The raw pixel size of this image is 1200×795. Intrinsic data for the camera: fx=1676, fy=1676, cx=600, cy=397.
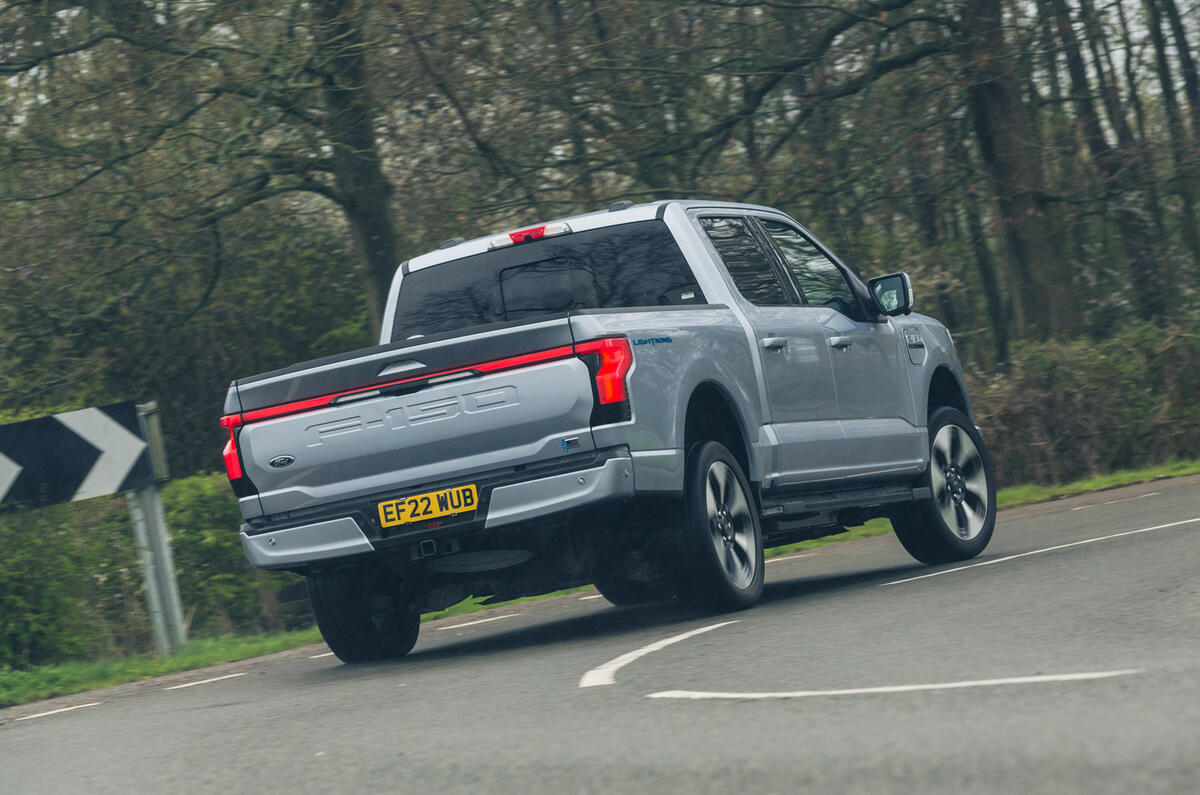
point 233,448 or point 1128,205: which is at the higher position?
point 1128,205

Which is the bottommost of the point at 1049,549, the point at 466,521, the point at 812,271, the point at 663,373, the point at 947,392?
the point at 1049,549

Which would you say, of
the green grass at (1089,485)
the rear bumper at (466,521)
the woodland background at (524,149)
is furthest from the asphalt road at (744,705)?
the woodland background at (524,149)

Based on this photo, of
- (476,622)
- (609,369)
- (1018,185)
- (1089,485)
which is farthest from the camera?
(1018,185)

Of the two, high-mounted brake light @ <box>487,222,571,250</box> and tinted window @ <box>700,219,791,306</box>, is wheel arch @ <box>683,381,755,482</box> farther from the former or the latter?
high-mounted brake light @ <box>487,222,571,250</box>

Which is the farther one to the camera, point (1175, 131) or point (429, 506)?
point (1175, 131)

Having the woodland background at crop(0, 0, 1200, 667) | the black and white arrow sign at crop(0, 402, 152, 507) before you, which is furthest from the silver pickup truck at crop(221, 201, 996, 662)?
the woodland background at crop(0, 0, 1200, 667)

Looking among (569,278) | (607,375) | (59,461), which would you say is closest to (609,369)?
(607,375)

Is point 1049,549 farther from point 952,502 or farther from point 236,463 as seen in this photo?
point 236,463

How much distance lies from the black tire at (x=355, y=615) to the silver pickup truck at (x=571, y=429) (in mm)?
12

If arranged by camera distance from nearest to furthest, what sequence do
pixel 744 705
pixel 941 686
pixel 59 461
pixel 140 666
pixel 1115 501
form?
pixel 941 686, pixel 744 705, pixel 140 666, pixel 59 461, pixel 1115 501

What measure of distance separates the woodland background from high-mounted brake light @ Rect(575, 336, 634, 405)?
30.4 feet

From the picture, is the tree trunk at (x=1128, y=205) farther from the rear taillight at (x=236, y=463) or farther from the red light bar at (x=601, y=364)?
the rear taillight at (x=236, y=463)

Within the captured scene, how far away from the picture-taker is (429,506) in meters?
7.88

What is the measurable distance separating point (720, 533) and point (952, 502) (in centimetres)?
300
